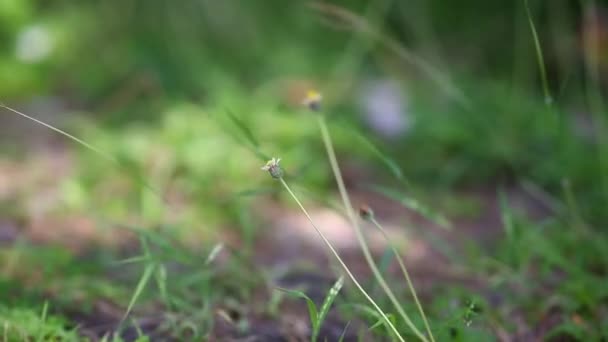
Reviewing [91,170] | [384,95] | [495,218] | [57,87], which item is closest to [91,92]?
[57,87]

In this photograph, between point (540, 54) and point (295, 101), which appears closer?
point (540, 54)

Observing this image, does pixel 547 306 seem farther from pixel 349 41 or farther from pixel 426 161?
pixel 349 41

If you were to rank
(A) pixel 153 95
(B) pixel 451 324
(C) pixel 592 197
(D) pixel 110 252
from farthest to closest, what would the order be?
(A) pixel 153 95, (C) pixel 592 197, (D) pixel 110 252, (B) pixel 451 324

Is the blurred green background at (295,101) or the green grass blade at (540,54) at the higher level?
the green grass blade at (540,54)

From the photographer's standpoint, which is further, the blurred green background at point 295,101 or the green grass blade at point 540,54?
the blurred green background at point 295,101

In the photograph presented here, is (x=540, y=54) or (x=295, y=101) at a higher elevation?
(x=540, y=54)

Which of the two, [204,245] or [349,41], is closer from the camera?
[204,245]

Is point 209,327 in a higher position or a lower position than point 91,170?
higher

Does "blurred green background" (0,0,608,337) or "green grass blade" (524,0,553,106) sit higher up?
"green grass blade" (524,0,553,106)

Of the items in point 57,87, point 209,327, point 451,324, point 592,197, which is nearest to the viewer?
point 451,324

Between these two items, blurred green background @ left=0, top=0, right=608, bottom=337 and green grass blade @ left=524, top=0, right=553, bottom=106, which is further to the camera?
blurred green background @ left=0, top=0, right=608, bottom=337

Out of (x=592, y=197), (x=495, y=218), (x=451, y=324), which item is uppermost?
(x=451, y=324)
